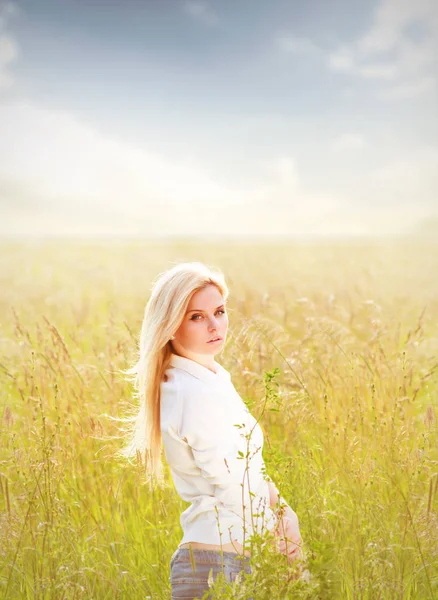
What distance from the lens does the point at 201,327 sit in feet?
8.00

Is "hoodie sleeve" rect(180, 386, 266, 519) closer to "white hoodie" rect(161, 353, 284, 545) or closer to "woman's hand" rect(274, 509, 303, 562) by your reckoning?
"white hoodie" rect(161, 353, 284, 545)

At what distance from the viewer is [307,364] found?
4.14m

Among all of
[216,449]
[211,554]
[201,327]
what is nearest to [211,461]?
[216,449]

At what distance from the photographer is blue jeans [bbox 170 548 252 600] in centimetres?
222

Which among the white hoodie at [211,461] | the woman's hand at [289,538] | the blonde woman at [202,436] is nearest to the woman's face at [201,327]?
the blonde woman at [202,436]

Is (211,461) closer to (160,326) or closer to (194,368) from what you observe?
(194,368)

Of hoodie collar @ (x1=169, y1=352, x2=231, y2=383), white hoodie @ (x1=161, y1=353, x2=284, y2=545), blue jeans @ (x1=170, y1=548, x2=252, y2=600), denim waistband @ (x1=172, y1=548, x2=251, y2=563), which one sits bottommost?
blue jeans @ (x1=170, y1=548, x2=252, y2=600)

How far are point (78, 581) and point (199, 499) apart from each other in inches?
32.8

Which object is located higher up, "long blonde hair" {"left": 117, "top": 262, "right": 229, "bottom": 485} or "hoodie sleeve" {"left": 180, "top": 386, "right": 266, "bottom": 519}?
"long blonde hair" {"left": 117, "top": 262, "right": 229, "bottom": 485}

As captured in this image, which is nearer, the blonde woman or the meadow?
the blonde woman

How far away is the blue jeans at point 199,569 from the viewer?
222cm

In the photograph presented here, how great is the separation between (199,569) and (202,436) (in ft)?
1.49

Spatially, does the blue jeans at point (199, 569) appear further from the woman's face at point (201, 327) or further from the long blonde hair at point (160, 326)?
the woman's face at point (201, 327)

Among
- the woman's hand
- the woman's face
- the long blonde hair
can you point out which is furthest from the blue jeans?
the woman's face
